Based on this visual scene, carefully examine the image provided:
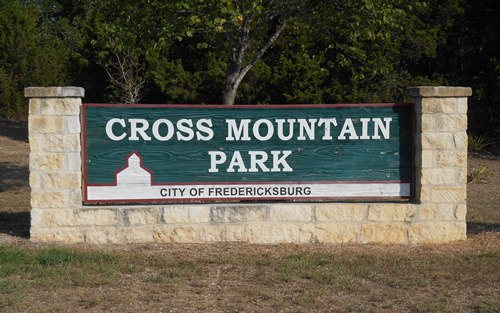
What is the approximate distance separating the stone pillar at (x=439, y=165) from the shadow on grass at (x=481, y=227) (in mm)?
1287

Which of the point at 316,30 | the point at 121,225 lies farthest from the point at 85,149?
the point at 316,30

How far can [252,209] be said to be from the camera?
8523 mm

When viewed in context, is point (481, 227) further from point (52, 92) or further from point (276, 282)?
point (52, 92)

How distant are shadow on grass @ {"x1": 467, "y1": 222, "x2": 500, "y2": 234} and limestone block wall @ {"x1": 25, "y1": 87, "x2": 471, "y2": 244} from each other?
4.07 ft

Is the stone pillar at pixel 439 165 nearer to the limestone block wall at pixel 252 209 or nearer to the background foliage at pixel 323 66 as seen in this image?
the limestone block wall at pixel 252 209

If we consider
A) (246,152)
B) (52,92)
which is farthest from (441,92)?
(52,92)

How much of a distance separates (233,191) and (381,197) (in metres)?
1.80

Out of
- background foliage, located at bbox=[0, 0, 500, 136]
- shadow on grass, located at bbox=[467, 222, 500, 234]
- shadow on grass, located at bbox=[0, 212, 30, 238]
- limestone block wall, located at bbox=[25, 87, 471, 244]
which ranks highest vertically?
background foliage, located at bbox=[0, 0, 500, 136]

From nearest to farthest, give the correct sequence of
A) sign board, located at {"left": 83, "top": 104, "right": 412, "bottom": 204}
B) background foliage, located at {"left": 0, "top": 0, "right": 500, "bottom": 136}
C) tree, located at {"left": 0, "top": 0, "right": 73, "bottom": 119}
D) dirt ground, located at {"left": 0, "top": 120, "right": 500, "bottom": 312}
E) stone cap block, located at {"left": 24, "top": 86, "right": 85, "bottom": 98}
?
dirt ground, located at {"left": 0, "top": 120, "right": 500, "bottom": 312} < stone cap block, located at {"left": 24, "top": 86, "right": 85, "bottom": 98} < sign board, located at {"left": 83, "top": 104, "right": 412, "bottom": 204} < background foliage, located at {"left": 0, "top": 0, "right": 500, "bottom": 136} < tree, located at {"left": 0, "top": 0, "right": 73, "bottom": 119}

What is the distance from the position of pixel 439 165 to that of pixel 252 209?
2308mm

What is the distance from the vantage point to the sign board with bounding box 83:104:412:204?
338 inches

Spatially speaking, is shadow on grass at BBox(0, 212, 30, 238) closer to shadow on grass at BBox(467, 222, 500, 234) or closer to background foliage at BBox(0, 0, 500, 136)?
background foliage at BBox(0, 0, 500, 136)

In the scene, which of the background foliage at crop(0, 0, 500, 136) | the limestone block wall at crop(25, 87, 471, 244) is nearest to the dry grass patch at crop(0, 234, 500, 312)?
the limestone block wall at crop(25, 87, 471, 244)

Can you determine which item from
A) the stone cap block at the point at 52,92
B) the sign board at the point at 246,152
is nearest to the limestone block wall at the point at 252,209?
the stone cap block at the point at 52,92
